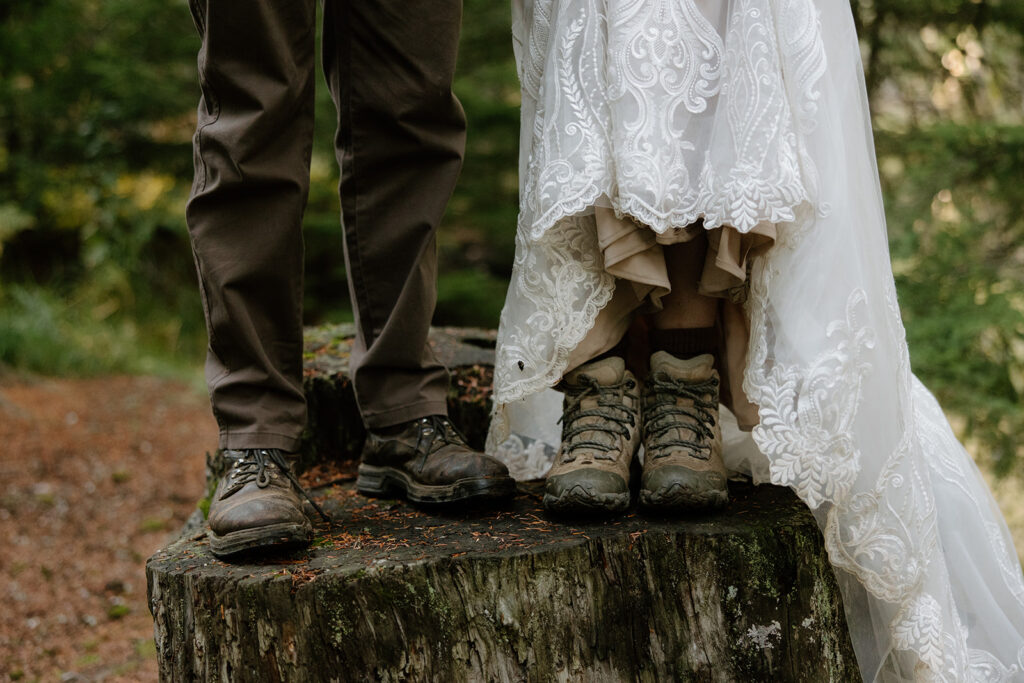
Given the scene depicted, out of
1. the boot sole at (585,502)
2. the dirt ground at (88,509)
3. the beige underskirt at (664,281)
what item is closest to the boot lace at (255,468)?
the boot sole at (585,502)

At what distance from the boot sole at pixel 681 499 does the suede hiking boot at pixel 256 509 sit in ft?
2.06

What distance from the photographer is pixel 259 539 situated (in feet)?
4.96

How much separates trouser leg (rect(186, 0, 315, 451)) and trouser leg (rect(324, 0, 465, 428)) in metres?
0.11

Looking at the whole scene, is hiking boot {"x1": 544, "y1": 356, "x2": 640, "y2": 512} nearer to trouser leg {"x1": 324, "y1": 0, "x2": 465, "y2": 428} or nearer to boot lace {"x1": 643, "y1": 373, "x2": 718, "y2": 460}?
boot lace {"x1": 643, "y1": 373, "x2": 718, "y2": 460}

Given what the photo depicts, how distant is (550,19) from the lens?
1.69m

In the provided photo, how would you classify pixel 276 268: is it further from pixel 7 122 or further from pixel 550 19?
pixel 7 122

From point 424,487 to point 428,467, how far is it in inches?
1.7

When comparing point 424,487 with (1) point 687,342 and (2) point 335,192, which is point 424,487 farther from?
(2) point 335,192

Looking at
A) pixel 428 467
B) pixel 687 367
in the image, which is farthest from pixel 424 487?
pixel 687 367

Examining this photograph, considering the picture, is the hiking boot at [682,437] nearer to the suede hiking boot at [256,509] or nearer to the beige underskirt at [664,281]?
the beige underskirt at [664,281]

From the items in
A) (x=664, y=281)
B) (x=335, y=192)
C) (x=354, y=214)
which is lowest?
(x=664, y=281)

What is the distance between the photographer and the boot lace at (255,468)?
1.64 m

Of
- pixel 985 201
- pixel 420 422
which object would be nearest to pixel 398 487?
pixel 420 422

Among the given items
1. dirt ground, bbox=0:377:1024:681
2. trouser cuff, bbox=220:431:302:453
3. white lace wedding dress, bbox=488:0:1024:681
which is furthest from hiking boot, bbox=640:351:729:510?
dirt ground, bbox=0:377:1024:681
